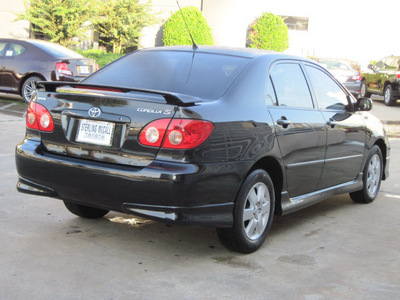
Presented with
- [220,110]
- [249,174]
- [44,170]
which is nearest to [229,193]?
[249,174]

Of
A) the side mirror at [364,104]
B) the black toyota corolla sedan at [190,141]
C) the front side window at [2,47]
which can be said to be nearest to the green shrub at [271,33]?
the front side window at [2,47]

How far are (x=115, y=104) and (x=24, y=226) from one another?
1.45 metres

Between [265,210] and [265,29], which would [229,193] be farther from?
[265,29]

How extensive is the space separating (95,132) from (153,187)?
0.60 m

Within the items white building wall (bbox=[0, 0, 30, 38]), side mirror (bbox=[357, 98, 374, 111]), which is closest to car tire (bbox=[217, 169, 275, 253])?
side mirror (bbox=[357, 98, 374, 111])

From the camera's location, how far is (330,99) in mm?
Result: 5754

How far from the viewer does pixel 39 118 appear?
4473 millimetres

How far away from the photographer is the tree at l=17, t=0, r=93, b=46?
2469 cm

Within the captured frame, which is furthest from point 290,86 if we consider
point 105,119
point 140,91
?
point 105,119

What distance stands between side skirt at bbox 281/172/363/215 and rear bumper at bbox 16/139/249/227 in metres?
0.79

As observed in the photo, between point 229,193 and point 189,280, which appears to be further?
point 229,193

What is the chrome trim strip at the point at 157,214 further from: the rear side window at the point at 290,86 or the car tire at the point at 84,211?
the rear side window at the point at 290,86

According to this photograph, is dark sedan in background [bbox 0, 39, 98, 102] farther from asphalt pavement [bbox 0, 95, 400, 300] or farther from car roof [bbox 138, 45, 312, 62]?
car roof [bbox 138, 45, 312, 62]

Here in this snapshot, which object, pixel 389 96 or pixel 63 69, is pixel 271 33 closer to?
pixel 389 96
